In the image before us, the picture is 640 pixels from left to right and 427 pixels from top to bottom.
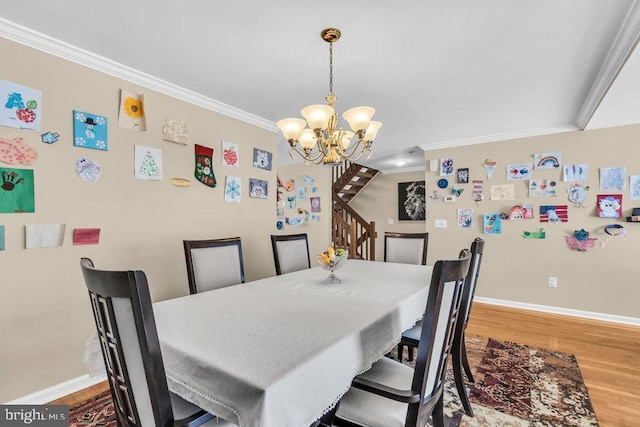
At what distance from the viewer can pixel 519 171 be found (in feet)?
12.2

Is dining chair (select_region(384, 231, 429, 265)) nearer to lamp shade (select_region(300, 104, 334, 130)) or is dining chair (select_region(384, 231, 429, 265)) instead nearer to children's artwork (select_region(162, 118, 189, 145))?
lamp shade (select_region(300, 104, 334, 130))

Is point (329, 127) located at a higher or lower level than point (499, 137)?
lower

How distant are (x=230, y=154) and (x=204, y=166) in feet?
1.10

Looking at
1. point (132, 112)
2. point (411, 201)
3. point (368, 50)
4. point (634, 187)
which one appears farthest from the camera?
point (411, 201)

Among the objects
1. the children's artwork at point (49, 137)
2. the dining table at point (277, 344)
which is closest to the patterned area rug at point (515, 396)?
the dining table at point (277, 344)

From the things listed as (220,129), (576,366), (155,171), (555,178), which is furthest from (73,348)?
(555,178)

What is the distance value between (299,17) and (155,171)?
1.64 m

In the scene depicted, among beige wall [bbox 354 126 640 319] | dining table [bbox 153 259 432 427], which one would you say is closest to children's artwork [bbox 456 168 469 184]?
beige wall [bbox 354 126 640 319]

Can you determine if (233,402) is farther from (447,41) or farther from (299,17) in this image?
(447,41)

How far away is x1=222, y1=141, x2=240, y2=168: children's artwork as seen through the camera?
2984 millimetres

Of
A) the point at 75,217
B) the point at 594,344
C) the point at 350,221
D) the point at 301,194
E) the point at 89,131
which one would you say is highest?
the point at 89,131

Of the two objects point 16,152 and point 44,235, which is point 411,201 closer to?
point 44,235

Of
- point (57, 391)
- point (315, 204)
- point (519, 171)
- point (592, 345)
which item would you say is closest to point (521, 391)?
point (592, 345)

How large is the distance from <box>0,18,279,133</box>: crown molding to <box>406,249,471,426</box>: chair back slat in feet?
8.34
